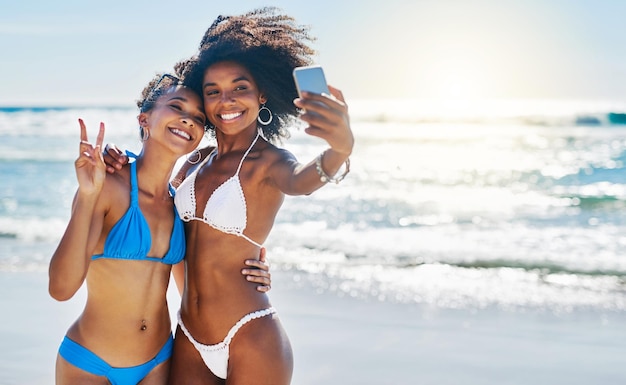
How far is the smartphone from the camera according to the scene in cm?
277

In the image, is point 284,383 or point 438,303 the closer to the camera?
point 284,383

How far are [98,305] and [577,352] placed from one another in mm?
4403

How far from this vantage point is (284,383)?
3629 millimetres

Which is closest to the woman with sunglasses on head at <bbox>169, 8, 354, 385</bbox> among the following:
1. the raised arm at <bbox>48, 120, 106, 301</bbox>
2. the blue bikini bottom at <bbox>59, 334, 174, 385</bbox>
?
the blue bikini bottom at <bbox>59, 334, 174, 385</bbox>

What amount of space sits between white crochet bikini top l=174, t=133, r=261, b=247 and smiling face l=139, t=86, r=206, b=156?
0.24 m

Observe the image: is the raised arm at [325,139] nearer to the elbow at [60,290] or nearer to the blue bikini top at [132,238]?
the blue bikini top at [132,238]

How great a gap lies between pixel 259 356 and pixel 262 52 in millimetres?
1419

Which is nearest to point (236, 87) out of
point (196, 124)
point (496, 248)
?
point (196, 124)

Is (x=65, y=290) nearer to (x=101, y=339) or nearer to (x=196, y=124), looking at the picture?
(x=101, y=339)

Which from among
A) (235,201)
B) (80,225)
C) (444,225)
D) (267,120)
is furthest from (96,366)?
(444,225)

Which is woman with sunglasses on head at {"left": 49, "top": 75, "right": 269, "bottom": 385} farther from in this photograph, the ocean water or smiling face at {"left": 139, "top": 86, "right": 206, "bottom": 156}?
the ocean water

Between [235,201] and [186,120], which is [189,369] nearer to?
[235,201]

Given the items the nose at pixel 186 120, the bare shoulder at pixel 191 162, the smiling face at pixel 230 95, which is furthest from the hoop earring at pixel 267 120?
the bare shoulder at pixel 191 162

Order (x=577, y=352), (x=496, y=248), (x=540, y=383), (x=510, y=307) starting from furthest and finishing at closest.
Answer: (x=496, y=248) < (x=510, y=307) < (x=577, y=352) < (x=540, y=383)
